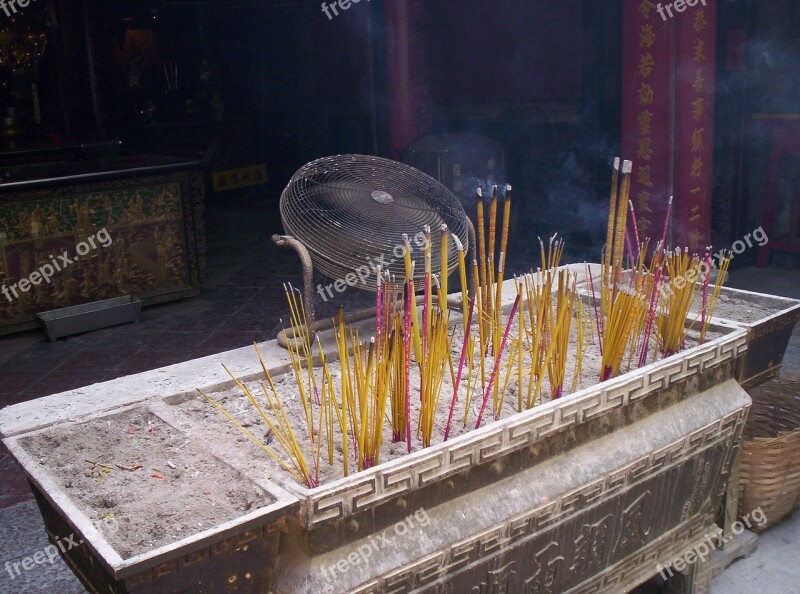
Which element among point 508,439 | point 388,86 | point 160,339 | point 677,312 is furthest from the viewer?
point 388,86

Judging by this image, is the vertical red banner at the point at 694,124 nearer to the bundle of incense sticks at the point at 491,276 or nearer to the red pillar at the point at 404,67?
the red pillar at the point at 404,67

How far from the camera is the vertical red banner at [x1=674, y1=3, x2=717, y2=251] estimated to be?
5.34m

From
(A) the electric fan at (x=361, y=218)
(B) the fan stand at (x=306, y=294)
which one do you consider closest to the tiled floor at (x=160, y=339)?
(B) the fan stand at (x=306, y=294)

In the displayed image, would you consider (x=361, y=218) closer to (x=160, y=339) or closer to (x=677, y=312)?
(x=677, y=312)

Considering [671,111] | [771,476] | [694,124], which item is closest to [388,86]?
[671,111]

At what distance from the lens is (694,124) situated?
5.47 metres

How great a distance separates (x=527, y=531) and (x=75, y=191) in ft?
13.7

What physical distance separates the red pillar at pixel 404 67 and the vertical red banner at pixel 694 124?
2.15 meters

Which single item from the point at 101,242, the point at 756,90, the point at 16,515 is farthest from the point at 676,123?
the point at 16,515

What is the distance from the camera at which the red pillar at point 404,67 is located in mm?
6613

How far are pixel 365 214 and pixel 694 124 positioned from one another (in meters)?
3.37

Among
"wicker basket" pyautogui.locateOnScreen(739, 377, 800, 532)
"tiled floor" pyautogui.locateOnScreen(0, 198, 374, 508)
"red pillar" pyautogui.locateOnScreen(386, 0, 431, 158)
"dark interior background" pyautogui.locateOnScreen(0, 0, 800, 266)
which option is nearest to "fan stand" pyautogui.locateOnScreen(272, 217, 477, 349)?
"wicker basket" pyautogui.locateOnScreen(739, 377, 800, 532)

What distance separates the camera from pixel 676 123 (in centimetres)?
545

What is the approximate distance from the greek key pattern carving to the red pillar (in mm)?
4322
